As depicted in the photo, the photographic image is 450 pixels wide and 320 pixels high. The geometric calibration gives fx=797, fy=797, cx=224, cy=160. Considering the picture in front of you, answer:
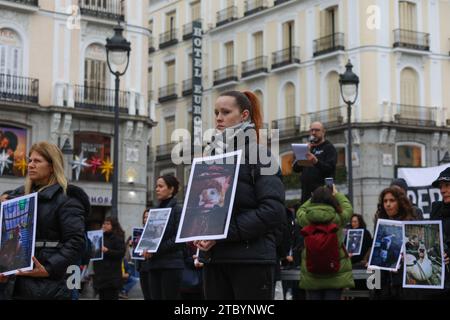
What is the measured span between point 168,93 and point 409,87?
51.9 ft

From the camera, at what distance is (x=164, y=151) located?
4853cm

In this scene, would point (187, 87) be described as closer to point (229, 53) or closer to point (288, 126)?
point (229, 53)

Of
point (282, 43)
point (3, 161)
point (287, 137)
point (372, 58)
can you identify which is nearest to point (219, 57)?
point (282, 43)

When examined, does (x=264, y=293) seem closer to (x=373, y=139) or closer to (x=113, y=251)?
(x=113, y=251)

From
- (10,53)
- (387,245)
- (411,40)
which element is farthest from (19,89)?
(387,245)

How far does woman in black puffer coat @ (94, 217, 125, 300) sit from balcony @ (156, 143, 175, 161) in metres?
33.5

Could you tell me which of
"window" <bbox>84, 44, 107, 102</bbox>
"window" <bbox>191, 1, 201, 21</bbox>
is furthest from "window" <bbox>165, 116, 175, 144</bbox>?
"window" <bbox>84, 44, 107, 102</bbox>

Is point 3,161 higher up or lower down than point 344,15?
lower down

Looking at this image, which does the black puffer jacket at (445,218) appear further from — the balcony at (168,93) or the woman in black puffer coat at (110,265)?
the balcony at (168,93)

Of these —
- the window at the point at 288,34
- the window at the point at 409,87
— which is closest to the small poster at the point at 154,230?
the window at the point at 409,87
